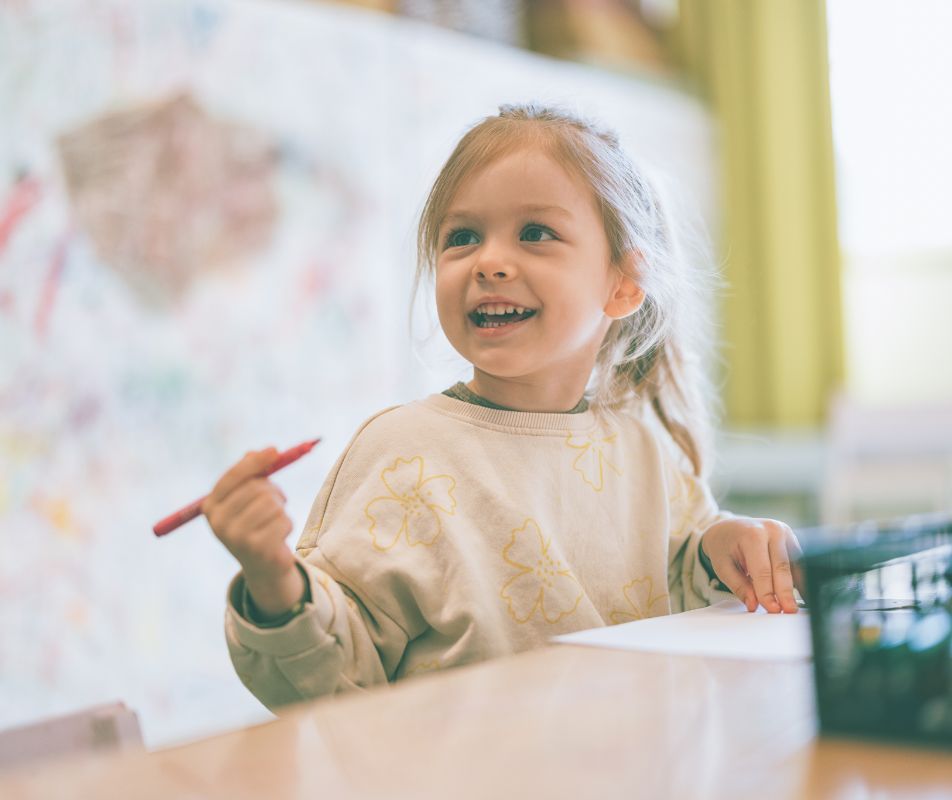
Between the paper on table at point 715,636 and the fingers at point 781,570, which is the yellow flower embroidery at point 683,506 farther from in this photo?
the paper on table at point 715,636

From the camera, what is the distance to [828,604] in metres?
0.50

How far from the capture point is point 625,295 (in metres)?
1.08

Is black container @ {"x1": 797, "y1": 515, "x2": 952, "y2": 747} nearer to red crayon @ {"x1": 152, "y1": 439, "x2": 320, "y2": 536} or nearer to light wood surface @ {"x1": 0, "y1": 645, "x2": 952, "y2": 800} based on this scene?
light wood surface @ {"x1": 0, "y1": 645, "x2": 952, "y2": 800}

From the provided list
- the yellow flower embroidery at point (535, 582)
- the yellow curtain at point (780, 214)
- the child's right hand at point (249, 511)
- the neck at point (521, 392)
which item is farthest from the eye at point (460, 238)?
the yellow curtain at point (780, 214)

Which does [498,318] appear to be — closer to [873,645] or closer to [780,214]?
[873,645]

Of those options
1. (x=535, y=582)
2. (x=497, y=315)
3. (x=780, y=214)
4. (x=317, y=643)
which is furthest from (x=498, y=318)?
(x=780, y=214)

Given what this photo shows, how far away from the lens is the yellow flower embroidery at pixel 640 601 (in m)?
0.93

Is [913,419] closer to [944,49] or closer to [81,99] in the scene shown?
[944,49]

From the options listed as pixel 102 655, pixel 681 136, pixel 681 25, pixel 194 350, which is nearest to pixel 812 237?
pixel 681 136

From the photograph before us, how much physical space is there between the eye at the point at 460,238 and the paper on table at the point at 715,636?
0.38m

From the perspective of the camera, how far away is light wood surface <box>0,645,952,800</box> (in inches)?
15.8

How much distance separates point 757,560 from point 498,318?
0.29 m

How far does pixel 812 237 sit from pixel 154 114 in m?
2.32

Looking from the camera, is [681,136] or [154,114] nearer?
[154,114]
